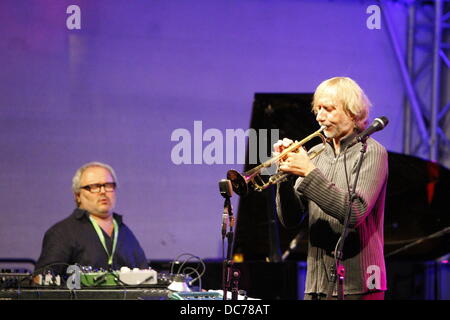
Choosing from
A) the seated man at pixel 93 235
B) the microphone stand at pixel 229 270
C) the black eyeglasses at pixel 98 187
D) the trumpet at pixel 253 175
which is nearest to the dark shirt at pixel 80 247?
the seated man at pixel 93 235

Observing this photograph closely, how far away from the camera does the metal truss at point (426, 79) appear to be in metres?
7.87

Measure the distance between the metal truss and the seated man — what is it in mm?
3978

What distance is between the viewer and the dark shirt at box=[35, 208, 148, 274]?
4739 mm

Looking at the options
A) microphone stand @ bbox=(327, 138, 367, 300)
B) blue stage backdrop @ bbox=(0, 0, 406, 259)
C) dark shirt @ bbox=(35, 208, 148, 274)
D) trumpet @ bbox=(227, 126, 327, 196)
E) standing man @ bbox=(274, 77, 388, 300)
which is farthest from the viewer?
blue stage backdrop @ bbox=(0, 0, 406, 259)

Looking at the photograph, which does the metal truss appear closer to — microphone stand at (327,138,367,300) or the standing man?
the standing man

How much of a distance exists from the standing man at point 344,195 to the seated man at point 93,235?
2.02 m

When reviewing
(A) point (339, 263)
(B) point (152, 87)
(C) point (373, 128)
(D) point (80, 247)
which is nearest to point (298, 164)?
(C) point (373, 128)

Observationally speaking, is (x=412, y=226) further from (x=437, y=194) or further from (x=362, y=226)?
(x=362, y=226)

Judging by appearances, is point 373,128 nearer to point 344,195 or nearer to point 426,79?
point 344,195

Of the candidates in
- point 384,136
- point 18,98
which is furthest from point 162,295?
point 384,136

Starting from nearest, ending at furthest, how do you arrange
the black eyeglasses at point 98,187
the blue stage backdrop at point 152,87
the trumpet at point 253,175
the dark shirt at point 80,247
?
the trumpet at point 253,175
the dark shirt at point 80,247
the black eyeglasses at point 98,187
the blue stage backdrop at point 152,87

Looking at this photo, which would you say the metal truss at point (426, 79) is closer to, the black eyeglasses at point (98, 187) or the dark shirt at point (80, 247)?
the black eyeglasses at point (98, 187)

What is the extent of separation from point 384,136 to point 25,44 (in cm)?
430

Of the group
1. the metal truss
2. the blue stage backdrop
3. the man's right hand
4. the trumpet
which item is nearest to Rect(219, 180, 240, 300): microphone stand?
the trumpet
